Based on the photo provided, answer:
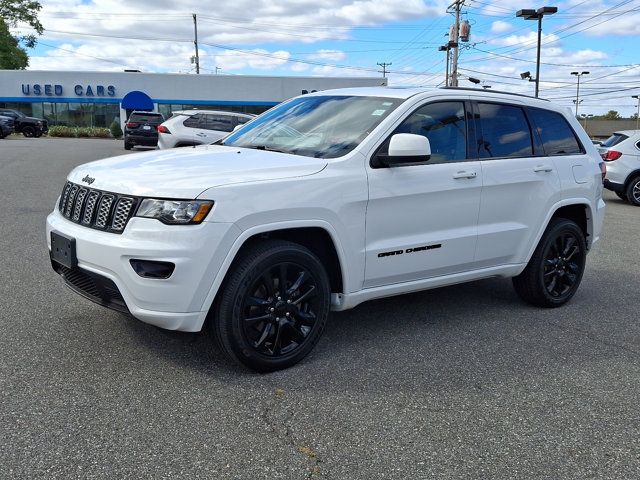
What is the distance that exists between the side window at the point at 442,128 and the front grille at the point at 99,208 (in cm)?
197

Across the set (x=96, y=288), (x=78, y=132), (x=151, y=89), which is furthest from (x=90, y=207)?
(x=151, y=89)

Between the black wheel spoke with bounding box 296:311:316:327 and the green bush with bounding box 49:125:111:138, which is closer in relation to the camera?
the black wheel spoke with bounding box 296:311:316:327

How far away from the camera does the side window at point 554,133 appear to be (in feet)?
17.7

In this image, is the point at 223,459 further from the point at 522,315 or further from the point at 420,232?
the point at 522,315

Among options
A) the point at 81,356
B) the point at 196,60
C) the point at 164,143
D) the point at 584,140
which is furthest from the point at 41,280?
the point at 196,60

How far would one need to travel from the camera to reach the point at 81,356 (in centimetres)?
400

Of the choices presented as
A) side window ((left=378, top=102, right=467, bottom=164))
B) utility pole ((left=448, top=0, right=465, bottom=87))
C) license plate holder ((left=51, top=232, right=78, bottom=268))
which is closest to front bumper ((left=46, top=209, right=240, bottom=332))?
license plate holder ((left=51, top=232, right=78, bottom=268))

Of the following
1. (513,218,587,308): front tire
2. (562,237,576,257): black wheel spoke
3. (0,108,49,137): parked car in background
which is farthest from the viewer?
(0,108,49,137): parked car in background

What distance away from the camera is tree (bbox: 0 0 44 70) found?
65.3m

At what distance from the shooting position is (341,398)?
11.8ft

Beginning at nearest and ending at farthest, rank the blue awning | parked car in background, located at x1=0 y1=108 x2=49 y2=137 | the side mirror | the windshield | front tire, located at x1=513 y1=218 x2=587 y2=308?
the side mirror < the windshield < front tire, located at x1=513 y1=218 x2=587 y2=308 < parked car in background, located at x1=0 y1=108 x2=49 y2=137 < the blue awning

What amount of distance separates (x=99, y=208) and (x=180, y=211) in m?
0.63

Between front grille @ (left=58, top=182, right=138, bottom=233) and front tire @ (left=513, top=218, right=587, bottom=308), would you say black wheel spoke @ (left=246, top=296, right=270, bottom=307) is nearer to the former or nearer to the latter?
front grille @ (left=58, top=182, right=138, bottom=233)

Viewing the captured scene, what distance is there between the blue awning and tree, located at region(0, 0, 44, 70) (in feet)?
88.9
